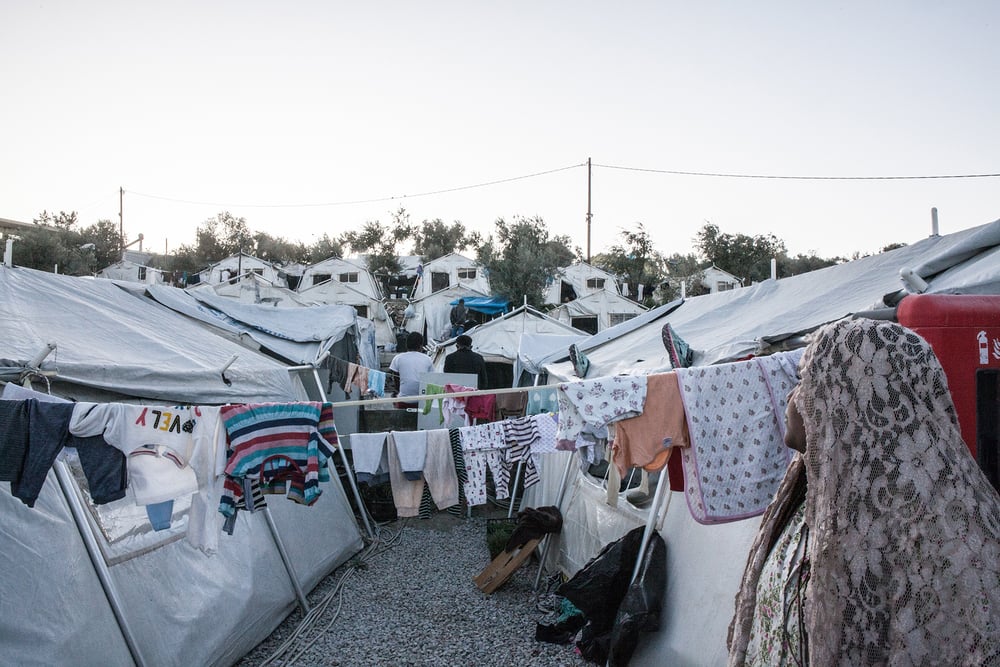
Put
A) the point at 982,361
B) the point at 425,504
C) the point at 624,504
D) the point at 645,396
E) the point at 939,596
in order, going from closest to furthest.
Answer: the point at 939,596 < the point at 982,361 < the point at 645,396 < the point at 624,504 < the point at 425,504

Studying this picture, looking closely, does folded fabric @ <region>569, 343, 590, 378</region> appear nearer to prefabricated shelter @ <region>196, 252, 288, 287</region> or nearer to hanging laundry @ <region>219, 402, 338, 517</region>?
hanging laundry @ <region>219, 402, 338, 517</region>

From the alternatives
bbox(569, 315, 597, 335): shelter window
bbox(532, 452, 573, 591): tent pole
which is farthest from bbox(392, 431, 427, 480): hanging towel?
bbox(569, 315, 597, 335): shelter window

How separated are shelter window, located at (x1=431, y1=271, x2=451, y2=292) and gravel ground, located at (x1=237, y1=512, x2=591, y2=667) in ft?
97.7

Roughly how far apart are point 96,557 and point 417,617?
3.33 meters

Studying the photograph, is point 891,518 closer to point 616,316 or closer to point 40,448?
point 40,448

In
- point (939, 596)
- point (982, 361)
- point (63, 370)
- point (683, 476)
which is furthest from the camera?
point (63, 370)

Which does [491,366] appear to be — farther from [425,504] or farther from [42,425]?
[42,425]

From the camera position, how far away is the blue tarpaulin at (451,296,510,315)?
2988 centimetres

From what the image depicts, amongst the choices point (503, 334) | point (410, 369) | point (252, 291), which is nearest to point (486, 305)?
point (252, 291)

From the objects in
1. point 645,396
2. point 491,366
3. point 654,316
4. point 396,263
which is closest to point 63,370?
point 645,396

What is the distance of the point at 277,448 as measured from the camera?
159 inches

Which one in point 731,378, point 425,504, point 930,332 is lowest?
point 425,504

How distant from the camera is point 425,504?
9.72 meters

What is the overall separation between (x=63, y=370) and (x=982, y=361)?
5.49 metres
